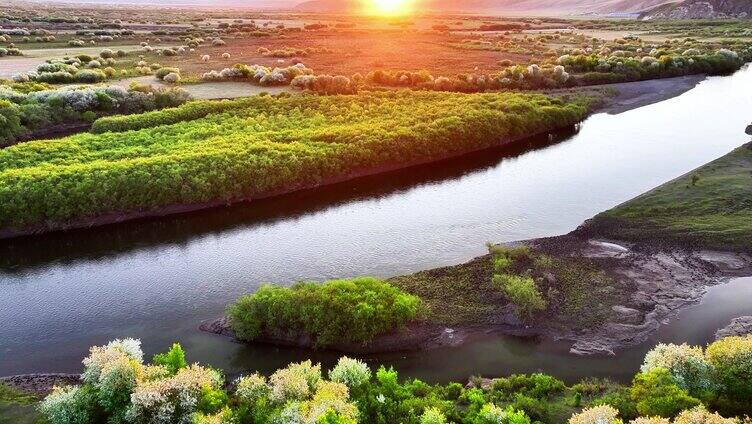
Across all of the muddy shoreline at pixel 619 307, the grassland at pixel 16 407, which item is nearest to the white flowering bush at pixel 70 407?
the grassland at pixel 16 407

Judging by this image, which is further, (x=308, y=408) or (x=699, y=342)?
(x=699, y=342)

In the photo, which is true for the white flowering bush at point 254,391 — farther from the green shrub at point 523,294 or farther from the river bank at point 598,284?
the green shrub at point 523,294

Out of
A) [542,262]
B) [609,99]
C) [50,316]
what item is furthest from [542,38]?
[50,316]

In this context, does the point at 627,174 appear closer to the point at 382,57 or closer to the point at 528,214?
the point at 528,214

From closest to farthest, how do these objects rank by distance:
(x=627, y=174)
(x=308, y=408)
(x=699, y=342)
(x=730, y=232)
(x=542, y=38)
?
(x=308, y=408) → (x=699, y=342) → (x=730, y=232) → (x=627, y=174) → (x=542, y=38)

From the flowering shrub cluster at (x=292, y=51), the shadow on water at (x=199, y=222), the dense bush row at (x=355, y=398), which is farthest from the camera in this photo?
the flowering shrub cluster at (x=292, y=51)

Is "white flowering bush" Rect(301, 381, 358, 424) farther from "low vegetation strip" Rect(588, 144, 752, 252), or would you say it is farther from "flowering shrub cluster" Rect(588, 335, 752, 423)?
"low vegetation strip" Rect(588, 144, 752, 252)

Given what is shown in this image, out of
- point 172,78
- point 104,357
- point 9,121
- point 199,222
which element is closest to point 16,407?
point 104,357
